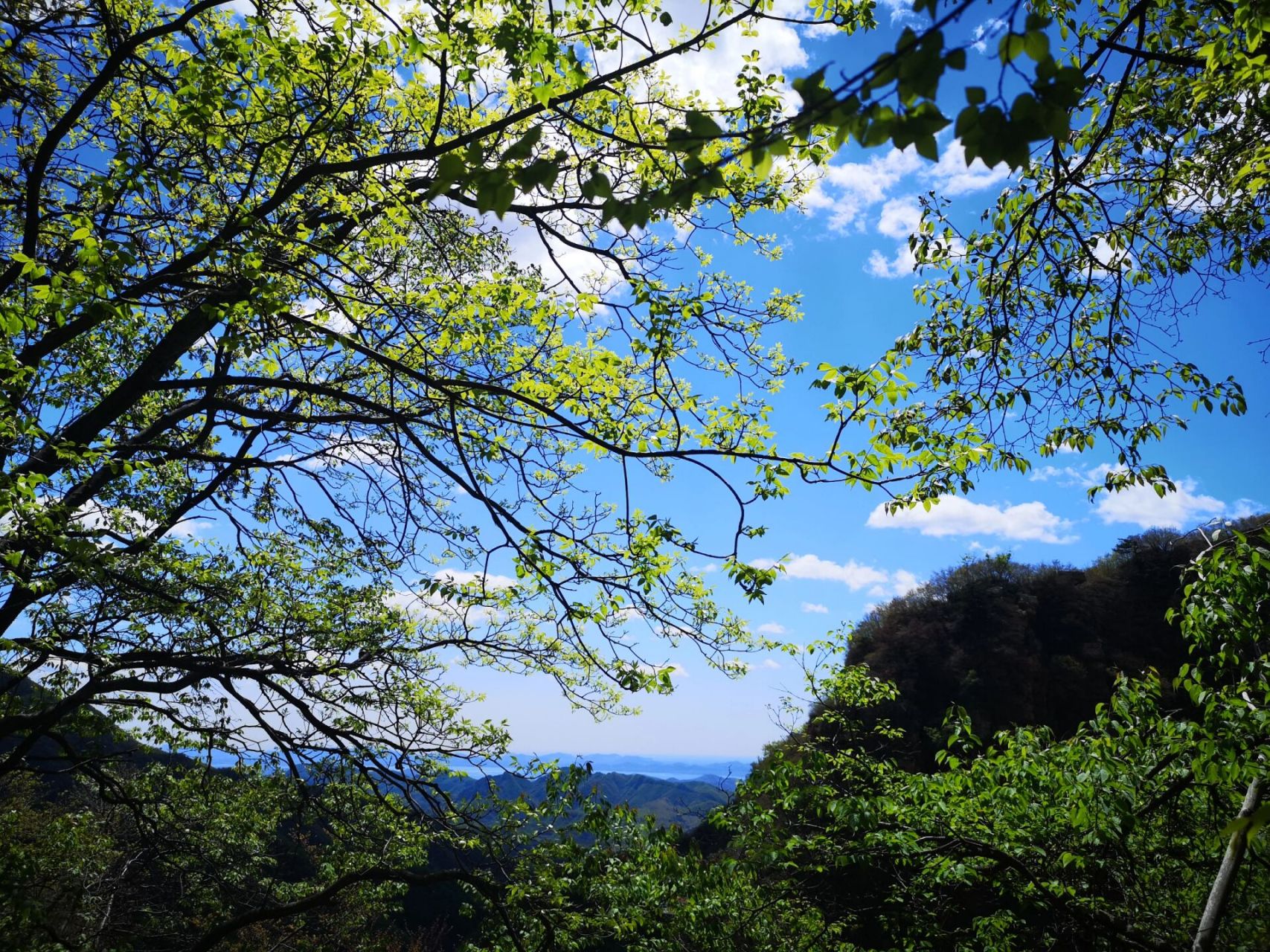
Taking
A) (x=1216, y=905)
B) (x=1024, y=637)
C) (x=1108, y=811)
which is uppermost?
(x=1024, y=637)

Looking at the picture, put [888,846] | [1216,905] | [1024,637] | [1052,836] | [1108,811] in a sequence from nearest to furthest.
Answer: [1216,905] < [1108,811] < [888,846] < [1052,836] < [1024,637]

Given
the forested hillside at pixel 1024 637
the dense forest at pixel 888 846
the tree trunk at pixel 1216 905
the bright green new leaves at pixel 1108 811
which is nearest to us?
the tree trunk at pixel 1216 905

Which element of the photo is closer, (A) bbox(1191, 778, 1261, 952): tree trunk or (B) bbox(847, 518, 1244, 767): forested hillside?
(A) bbox(1191, 778, 1261, 952): tree trunk

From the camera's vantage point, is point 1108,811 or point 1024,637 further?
point 1024,637

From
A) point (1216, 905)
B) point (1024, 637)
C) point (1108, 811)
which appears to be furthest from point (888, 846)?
point (1024, 637)

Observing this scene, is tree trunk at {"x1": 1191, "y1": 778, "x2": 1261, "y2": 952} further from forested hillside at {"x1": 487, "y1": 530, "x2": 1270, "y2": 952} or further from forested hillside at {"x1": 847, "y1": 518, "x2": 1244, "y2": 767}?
forested hillside at {"x1": 847, "y1": 518, "x2": 1244, "y2": 767}

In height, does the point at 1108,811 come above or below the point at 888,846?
above

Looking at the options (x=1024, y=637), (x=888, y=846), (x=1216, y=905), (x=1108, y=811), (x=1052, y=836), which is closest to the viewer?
(x=1216, y=905)

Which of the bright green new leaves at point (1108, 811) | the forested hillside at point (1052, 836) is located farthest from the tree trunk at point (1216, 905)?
the bright green new leaves at point (1108, 811)

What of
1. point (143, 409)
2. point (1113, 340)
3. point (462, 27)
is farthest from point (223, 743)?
point (1113, 340)

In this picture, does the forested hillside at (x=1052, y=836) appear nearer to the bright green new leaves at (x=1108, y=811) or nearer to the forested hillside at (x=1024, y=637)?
the bright green new leaves at (x=1108, y=811)

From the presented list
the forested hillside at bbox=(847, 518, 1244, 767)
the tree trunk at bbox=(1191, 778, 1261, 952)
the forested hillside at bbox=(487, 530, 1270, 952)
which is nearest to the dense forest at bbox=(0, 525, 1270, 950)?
the forested hillside at bbox=(487, 530, 1270, 952)

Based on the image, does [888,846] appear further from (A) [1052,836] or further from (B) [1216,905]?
(B) [1216,905]

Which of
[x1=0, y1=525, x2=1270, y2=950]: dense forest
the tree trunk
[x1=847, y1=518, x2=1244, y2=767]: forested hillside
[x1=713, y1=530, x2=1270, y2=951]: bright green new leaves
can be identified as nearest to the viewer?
the tree trunk
